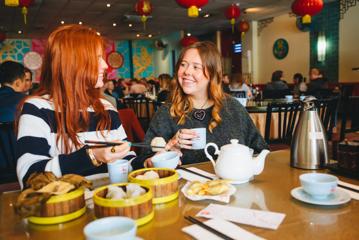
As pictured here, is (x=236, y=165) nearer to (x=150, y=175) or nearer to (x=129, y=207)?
(x=150, y=175)

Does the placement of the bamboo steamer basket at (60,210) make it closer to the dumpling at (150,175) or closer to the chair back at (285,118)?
the dumpling at (150,175)

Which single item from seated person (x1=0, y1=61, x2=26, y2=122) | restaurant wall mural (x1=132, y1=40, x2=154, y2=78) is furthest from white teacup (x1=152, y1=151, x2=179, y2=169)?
restaurant wall mural (x1=132, y1=40, x2=154, y2=78)

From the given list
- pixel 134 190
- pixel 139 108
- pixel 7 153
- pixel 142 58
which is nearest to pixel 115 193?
pixel 134 190

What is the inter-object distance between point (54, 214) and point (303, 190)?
2.38ft

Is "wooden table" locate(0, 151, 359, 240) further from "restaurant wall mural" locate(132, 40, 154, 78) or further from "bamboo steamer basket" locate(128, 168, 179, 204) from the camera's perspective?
"restaurant wall mural" locate(132, 40, 154, 78)

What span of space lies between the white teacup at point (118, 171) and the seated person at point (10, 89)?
2.01 metres

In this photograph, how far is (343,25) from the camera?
8.35 metres

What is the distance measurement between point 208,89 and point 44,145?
1.04 m

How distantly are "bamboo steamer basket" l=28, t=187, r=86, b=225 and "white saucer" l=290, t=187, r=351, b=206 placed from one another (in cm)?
63

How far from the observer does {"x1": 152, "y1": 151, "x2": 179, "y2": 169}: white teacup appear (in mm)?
1214

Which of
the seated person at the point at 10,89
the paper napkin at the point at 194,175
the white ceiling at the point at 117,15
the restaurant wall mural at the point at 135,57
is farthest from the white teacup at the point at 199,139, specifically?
the restaurant wall mural at the point at 135,57

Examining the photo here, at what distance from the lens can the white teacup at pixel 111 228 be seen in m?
0.69

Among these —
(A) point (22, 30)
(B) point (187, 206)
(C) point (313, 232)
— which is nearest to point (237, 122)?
(B) point (187, 206)

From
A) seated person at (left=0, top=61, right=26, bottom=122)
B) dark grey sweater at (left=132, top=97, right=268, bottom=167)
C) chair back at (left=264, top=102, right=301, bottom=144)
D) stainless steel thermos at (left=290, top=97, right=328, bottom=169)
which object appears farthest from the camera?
seated person at (left=0, top=61, right=26, bottom=122)
